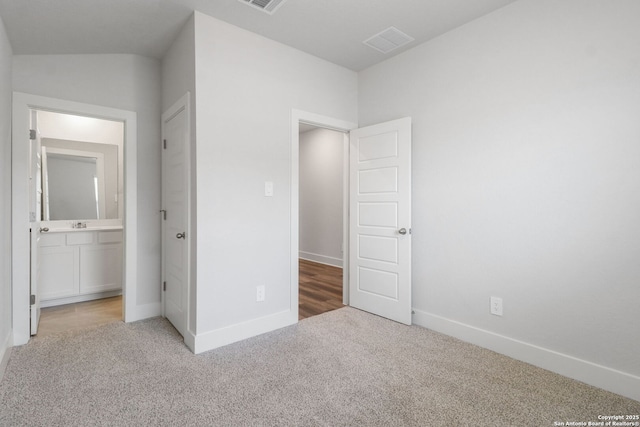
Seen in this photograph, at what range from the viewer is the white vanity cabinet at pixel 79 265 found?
3.46 m

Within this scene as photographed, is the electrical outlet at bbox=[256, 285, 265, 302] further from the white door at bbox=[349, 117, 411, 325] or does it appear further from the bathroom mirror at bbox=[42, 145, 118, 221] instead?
the bathroom mirror at bbox=[42, 145, 118, 221]

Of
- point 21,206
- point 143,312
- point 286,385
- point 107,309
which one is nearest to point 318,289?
point 143,312

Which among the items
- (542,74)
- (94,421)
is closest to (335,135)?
(542,74)

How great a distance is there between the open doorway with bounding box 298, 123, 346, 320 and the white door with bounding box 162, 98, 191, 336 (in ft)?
7.56

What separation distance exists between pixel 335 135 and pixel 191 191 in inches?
145

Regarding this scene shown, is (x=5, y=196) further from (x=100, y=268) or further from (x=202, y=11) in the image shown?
(x=202, y=11)

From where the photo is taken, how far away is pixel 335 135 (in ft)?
18.7

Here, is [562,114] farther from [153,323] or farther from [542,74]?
[153,323]

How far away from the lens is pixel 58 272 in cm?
351

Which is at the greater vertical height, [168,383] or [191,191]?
[191,191]

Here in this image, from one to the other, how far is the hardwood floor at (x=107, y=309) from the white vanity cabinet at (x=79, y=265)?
128 millimetres

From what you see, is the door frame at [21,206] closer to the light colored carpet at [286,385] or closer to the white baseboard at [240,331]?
the light colored carpet at [286,385]

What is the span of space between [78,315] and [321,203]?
399 centimetres

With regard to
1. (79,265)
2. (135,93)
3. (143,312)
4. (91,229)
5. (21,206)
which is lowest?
(143,312)
